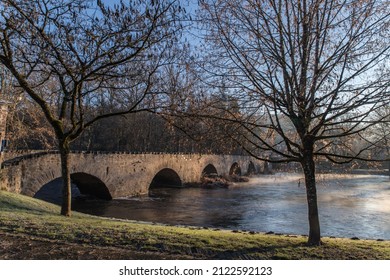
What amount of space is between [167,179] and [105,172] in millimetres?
12200

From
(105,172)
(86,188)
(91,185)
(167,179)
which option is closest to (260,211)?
(105,172)

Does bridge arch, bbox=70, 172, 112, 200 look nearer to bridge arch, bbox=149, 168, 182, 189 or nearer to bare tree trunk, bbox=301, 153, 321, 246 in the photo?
bridge arch, bbox=149, 168, 182, 189

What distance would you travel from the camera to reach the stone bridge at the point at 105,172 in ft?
53.7

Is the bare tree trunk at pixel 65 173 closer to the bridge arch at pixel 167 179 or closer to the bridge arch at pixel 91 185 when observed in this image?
the bridge arch at pixel 91 185

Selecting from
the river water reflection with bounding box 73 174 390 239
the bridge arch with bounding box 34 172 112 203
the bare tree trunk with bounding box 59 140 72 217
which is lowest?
the river water reflection with bounding box 73 174 390 239

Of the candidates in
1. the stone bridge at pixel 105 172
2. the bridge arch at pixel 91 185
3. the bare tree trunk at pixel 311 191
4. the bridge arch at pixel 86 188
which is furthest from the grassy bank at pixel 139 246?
the bridge arch at pixel 86 188

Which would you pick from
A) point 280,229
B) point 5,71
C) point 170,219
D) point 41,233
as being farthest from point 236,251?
point 5,71

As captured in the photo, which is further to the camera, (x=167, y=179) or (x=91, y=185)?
(x=167, y=179)

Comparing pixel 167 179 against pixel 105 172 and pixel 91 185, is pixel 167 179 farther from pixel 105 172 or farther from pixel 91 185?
pixel 105 172

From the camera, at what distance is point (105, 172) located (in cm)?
2267

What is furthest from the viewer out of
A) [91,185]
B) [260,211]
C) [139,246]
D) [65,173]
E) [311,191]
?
[91,185]

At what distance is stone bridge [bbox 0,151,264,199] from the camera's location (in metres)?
16.4

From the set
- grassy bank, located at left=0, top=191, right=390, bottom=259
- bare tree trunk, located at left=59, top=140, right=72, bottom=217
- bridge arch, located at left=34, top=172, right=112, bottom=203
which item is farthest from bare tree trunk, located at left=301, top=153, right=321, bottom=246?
bridge arch, located at left=34, top=172, right=112, bottom=203

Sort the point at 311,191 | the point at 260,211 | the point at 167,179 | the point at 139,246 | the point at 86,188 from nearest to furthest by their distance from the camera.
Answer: the point at 139,246 < the point at 311,191 < the point at 260,211 < the point at 86,188 < the point at 167,179
